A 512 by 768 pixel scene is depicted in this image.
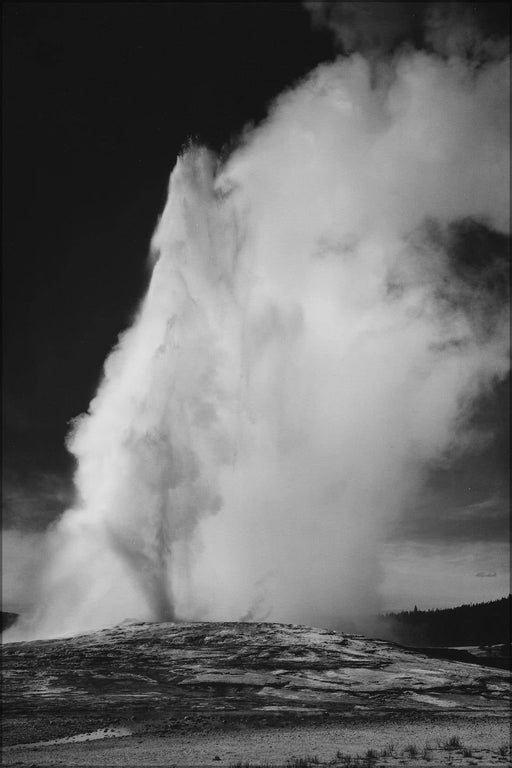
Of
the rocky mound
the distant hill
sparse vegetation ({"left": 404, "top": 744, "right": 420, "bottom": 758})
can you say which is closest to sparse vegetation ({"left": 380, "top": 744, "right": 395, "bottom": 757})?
sparse vegetation ({"left": 404, "top": 744, "right": 420, "bottom": 758})

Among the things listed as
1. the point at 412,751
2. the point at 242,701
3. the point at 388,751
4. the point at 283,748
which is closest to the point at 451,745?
the point at 412,751

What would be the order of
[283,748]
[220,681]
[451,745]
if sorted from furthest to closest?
[220,681], [451,745], [283,748]

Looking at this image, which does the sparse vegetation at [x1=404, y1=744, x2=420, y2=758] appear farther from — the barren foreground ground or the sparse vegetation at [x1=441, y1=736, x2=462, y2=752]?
the sparse vegetation at [x1=441, y1=736, x2=462, y2=752]

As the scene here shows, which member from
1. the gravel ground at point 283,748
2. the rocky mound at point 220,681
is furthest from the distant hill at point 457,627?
the gravel ground at point 283,748

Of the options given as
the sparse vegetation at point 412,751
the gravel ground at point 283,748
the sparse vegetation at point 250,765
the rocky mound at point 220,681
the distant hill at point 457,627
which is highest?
the sparse vegetation at point 250,765

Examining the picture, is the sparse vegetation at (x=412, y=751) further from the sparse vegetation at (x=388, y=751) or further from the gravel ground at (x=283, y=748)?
the sparse vegetation at (x=388, y=751)

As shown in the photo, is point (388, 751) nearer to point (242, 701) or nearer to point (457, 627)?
point (242, 701)

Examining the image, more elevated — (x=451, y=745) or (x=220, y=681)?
(x=451, y=745)
